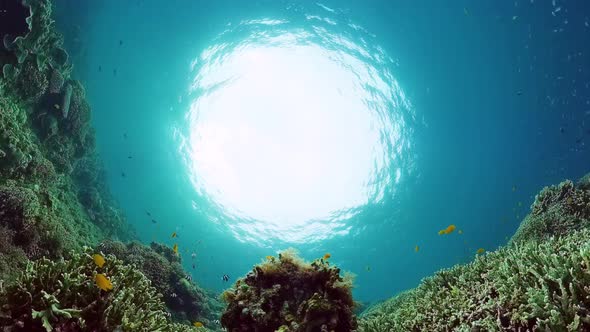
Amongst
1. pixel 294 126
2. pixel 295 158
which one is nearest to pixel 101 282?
pixel 294 126

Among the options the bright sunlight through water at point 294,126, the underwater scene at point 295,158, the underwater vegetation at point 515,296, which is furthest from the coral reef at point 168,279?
the bright sunlight through water at point 294,126

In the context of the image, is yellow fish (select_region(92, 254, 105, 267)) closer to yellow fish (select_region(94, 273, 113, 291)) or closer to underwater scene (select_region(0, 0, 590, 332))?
underwater scene (select_region(0, 0, 590, 332))

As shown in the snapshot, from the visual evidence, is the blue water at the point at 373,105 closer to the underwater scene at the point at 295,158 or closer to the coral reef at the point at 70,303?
the underwater scene at the point at 295,158

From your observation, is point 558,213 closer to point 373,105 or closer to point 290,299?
point 290,299

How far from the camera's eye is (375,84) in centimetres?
2581

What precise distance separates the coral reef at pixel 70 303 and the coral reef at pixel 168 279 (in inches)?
305

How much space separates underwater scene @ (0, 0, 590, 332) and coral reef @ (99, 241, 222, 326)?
79 mm

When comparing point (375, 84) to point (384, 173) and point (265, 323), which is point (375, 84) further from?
point (265, 323)

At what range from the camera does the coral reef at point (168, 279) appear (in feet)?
39.6

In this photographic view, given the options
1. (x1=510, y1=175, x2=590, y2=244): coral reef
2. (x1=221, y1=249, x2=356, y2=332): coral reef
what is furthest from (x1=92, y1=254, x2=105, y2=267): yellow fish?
(x1=510, y1=175, x2=590, y2=244): coral reef

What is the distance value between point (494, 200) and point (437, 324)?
1549 inches

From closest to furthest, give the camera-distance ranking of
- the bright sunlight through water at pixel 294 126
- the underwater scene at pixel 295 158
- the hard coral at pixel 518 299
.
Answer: the hard coral at pixel 518 299, the underwater scene at pixel 295 158, the bright sunlight through water at pixel 294 126

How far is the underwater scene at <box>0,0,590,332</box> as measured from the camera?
4.77 m

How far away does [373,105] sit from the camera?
→ 2797 cm
